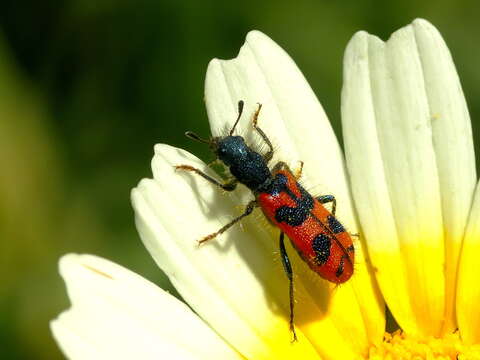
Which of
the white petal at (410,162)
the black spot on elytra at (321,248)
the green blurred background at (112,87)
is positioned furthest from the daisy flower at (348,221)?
the green blurred background at (112,87)

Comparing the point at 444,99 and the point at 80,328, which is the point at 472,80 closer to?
the point at 444,99

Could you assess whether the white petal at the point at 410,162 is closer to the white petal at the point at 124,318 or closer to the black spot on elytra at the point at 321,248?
the black spot on elytra at the point at 321,248

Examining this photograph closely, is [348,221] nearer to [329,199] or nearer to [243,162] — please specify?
[329,199]

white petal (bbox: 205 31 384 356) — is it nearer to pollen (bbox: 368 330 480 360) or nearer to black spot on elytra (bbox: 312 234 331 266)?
pollen (bbox: 368 330 480 360)

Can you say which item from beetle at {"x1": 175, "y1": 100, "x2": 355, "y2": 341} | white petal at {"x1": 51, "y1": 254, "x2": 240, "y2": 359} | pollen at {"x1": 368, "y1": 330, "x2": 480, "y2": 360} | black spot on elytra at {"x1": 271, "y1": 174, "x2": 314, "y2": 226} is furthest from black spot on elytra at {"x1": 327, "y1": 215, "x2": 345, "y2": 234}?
white petal at {"x1": 51, "y1": 254, "x2": 240, "y2": 359}

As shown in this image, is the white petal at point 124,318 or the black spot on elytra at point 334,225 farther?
the black spot on elytra at point 334,225

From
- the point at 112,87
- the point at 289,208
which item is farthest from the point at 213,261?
the point at 112,87
